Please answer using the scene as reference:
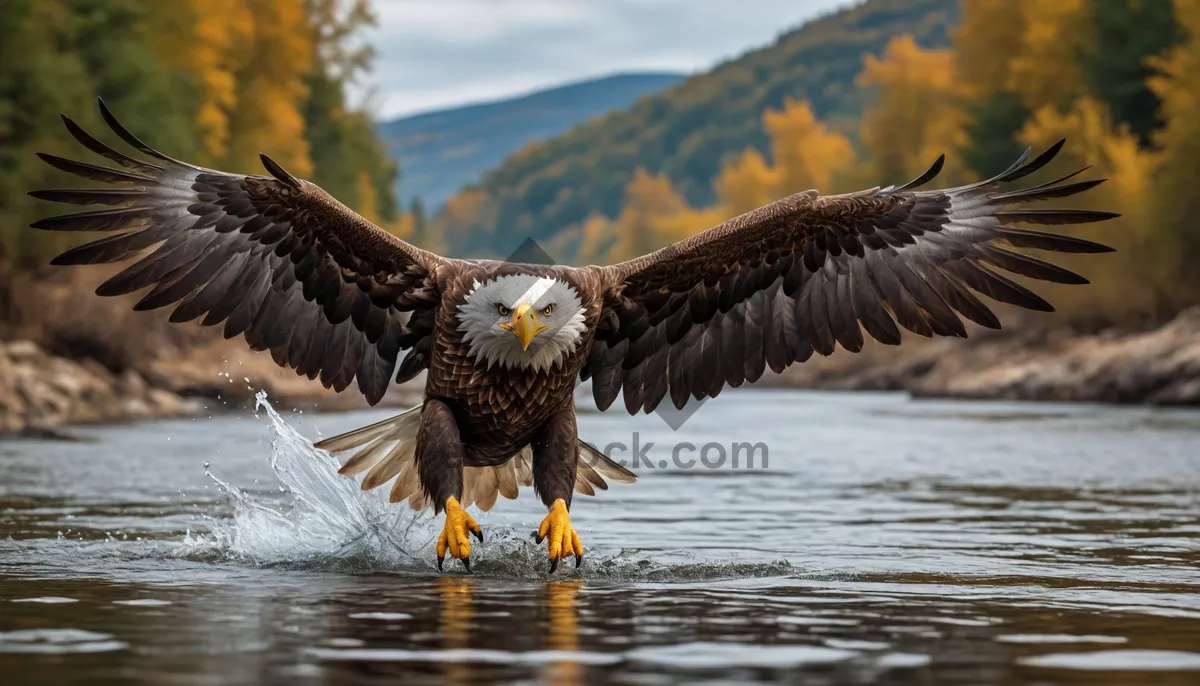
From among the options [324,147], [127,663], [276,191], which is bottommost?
[127,663]

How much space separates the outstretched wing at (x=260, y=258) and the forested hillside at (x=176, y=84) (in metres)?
20.3

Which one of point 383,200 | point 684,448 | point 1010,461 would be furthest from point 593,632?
point 383,200

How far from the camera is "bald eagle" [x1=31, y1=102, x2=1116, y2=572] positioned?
8883 mm

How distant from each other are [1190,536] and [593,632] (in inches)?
223

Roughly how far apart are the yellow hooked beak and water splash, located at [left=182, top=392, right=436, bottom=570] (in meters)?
1.47

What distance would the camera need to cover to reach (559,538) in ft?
29.0

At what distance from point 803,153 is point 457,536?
71.5m

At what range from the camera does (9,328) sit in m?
29.3

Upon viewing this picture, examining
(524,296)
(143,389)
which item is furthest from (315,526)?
(143,389)

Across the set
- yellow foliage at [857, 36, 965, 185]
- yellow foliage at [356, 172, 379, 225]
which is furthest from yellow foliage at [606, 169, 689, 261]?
yellow foliage at [356, 172, 379, 225]

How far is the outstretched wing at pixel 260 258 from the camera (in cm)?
907

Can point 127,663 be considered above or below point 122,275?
below

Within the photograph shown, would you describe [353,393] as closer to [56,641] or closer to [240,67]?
[240,67]

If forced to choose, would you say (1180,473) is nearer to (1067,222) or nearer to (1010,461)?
(1010,461)
